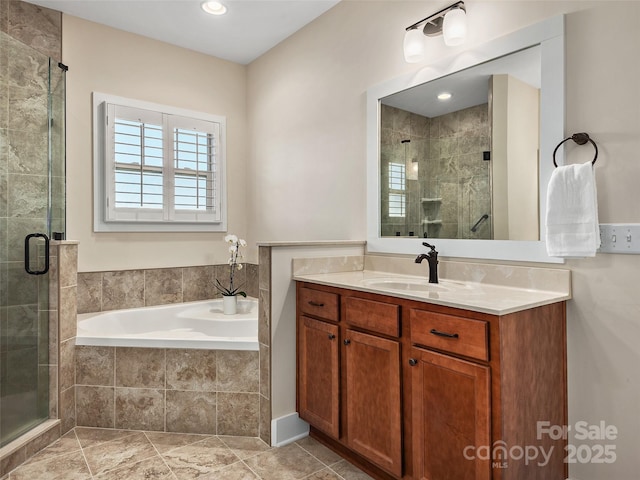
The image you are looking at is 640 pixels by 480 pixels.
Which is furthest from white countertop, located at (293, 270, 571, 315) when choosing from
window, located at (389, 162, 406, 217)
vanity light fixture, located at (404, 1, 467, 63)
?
vanity light fixture, located at (404, 1, 467, 63)

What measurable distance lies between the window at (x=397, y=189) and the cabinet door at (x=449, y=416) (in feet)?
3.30

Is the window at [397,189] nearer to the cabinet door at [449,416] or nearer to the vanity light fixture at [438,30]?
the vanity light fixture at [438,30]

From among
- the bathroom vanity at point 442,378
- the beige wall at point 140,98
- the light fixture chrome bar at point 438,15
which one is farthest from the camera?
the beige wall at point 140,98

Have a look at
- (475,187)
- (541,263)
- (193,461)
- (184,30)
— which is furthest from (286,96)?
(193,461)

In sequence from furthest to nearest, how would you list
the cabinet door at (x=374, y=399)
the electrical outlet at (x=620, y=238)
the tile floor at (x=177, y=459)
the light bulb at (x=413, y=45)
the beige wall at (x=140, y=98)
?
the beige wall at (x=140, y=98)
the light bulb at (x=413, y=45)
the tile floor at (x=177, y=459)
the cabinet door at (x=374, y=399)
the electrical outlet at (x=620, y=238)

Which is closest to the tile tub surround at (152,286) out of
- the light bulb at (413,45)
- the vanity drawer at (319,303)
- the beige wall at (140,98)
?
the beige wall at (140,98)

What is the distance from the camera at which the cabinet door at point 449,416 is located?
4.69 ft

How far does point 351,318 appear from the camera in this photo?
6.51 feet

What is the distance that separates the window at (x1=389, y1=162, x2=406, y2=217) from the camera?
245 cm

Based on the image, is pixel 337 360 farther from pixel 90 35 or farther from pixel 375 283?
pixel 90 35

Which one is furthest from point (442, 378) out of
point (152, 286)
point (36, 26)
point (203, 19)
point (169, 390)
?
point (36, 26)

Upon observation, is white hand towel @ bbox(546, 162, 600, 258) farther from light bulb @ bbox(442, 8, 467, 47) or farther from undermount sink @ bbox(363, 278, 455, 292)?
light bulb @ bbox(442, 8, 467, 47)

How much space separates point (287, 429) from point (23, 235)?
1.79 meters

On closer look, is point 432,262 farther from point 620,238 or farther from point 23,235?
point 23,235
